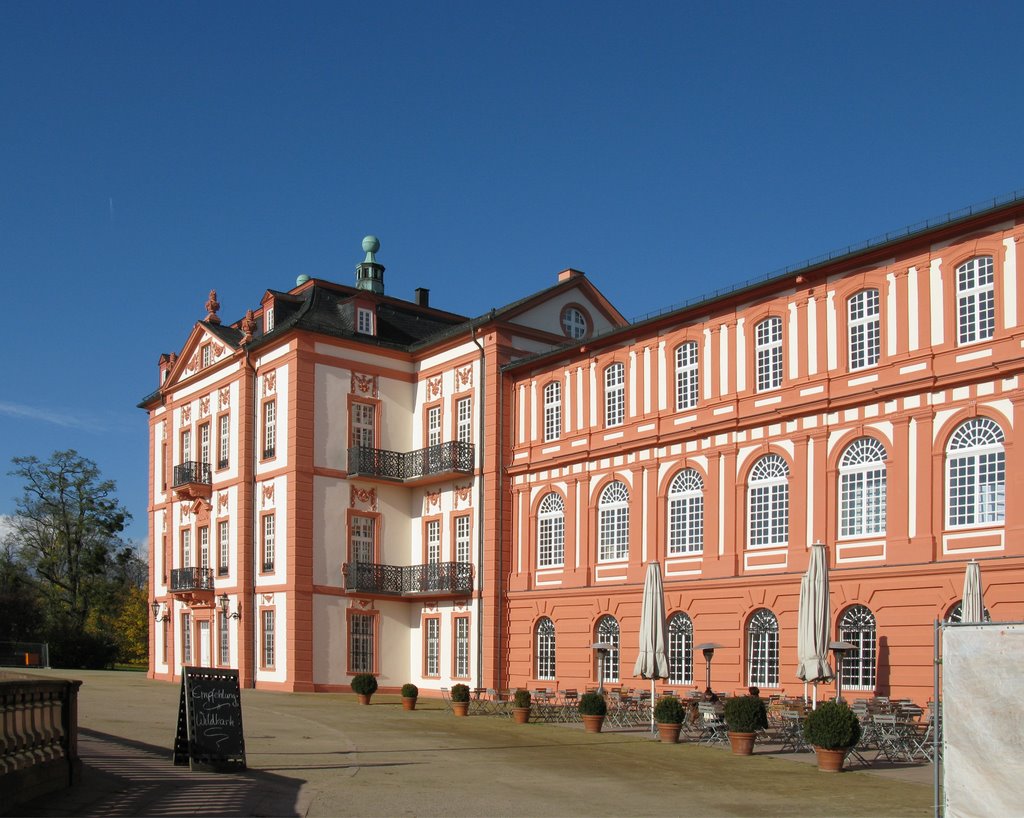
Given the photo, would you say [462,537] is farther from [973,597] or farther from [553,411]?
[973,597]

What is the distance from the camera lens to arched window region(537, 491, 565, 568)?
3528 centimetres

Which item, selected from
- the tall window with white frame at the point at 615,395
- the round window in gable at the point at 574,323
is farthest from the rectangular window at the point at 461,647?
the round window in gable at the point at 574,323

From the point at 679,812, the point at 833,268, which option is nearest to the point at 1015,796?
the point at 679,812

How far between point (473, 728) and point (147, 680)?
23.6 meters

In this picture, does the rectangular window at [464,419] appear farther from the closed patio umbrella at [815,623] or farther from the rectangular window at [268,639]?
the closed patio umbrella at [815,623]

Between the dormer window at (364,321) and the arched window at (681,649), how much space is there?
15.2 metres

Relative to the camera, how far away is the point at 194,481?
43.0 metres

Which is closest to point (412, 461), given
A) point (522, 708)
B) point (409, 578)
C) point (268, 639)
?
point (409, 578)

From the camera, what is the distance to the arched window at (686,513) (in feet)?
101

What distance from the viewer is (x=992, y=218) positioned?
80.9 ft

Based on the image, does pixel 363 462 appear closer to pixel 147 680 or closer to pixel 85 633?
pixel 147 680

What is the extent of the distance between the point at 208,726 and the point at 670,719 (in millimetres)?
9679

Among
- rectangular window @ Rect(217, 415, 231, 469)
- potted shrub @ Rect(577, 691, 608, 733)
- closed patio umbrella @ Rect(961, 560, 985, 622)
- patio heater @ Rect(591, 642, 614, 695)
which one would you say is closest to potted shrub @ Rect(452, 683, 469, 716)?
patio heater @ Rect(591, 642, 614, 695)

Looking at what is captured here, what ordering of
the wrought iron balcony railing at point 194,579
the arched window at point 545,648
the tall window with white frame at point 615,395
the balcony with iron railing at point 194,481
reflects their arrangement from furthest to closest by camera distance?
the balcony with iron railing at point 194,481 → the wrought iron balcony railing at point 194,579 → the arched window at point 545,648 → the tall window with white frame at point 615,395
